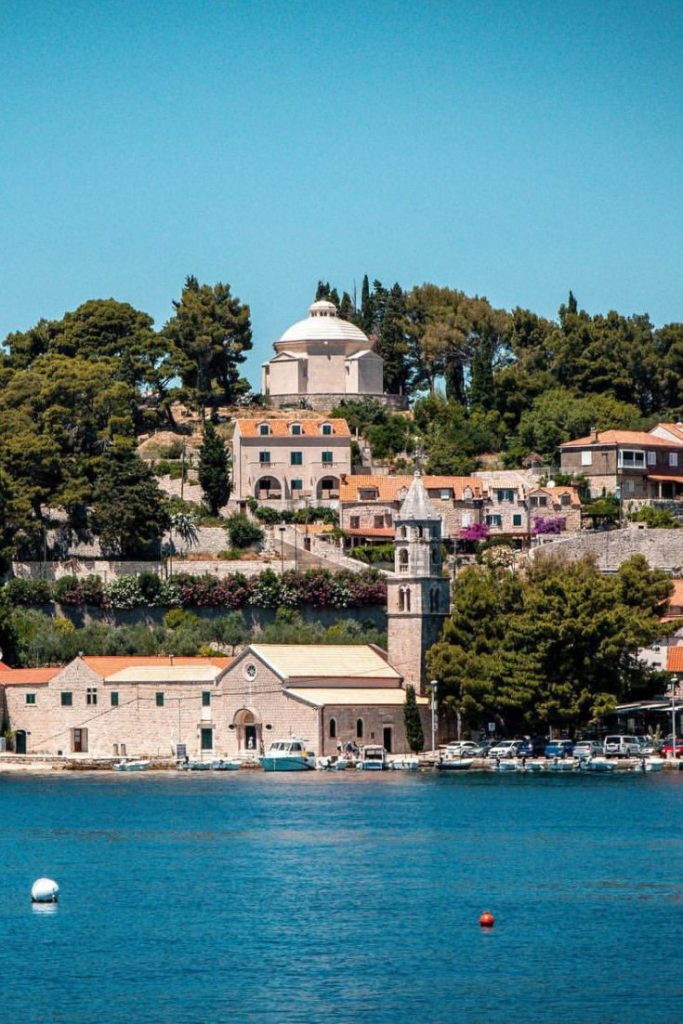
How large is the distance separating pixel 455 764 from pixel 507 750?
1.71 metres

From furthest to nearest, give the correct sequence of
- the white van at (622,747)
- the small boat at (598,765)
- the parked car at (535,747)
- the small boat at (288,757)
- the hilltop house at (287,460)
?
the hilltop house at (287,460) → the parked car at (535,747) → the small boat at (288,757) → the white van at (622,747) → the small boat at (598,765)

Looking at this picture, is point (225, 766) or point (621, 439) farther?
point (621, 439)

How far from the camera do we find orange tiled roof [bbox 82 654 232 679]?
78938 mm

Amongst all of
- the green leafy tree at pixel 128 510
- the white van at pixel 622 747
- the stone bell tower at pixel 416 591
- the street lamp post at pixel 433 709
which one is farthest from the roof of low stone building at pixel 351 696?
the green leafy tree at pixel 128 510

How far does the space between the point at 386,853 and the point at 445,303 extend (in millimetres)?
60467

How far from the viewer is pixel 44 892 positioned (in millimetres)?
48344

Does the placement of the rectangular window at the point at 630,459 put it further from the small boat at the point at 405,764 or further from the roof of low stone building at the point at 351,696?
the small boat at the point at 405,764

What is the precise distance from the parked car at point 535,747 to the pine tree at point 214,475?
23092 millimetres

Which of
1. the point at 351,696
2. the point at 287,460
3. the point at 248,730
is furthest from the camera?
the point at 287,460

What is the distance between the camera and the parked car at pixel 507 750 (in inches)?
2901

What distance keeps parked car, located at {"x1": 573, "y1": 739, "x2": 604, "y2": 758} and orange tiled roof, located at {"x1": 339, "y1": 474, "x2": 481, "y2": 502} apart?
73.3 feet

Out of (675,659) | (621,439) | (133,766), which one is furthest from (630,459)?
(133,766)

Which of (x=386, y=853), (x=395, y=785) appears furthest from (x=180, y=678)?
(x=386, y=853)

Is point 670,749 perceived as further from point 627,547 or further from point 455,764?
point 627,547
